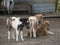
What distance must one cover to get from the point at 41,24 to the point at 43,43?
585 mm

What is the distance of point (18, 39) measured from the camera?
5273 mm

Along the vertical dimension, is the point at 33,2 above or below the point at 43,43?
above

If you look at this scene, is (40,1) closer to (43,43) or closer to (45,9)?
(45,9)

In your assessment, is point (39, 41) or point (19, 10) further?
point (19, 10)

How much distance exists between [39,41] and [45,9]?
4.20 meters

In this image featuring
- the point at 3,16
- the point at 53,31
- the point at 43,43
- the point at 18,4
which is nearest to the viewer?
the point at 43,43

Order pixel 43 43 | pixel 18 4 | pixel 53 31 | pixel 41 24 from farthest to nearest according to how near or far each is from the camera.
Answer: pixel 18 4 < pixel 53 31 < pixel 41 24 < pixel 43 43

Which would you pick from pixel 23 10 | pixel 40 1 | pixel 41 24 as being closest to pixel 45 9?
pixel 40 1

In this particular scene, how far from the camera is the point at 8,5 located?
8.40 metres

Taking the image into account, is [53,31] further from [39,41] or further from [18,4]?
[18,4]

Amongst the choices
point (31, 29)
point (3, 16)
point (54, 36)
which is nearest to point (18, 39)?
point (31, 29)

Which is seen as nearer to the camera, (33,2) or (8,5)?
(8,5)

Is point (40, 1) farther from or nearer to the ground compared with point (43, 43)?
farther from the ground

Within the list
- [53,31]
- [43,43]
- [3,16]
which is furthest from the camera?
[3,16]
